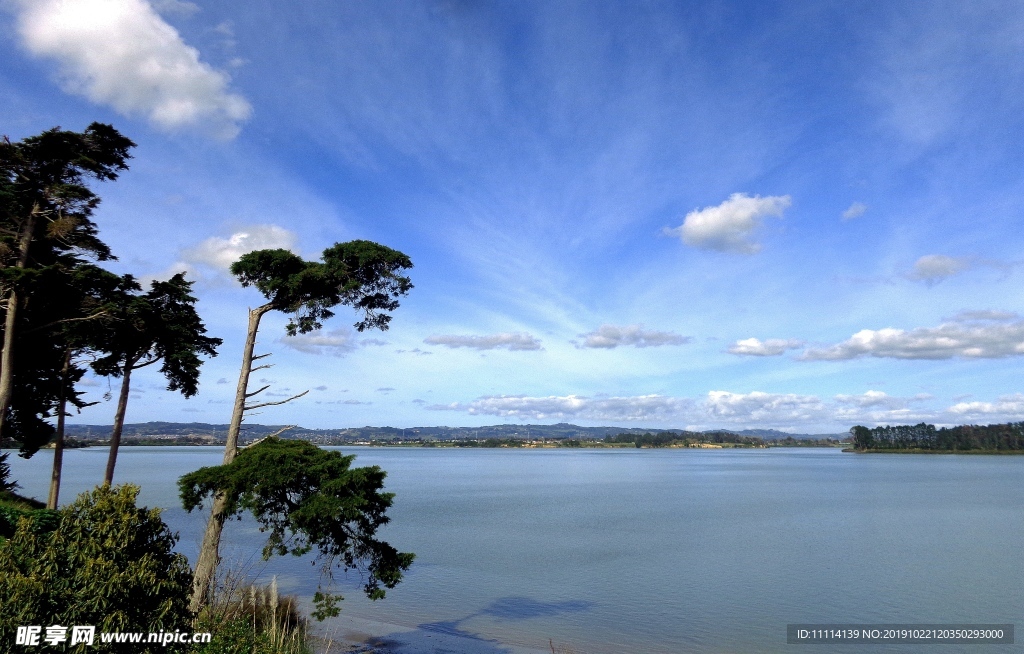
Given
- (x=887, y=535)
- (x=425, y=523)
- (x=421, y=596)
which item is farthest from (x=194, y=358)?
(x=887, y=535)

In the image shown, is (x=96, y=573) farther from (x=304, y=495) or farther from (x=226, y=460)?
(x=226, y=460)

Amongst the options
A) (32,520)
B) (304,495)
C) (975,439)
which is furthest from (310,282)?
(975,439)

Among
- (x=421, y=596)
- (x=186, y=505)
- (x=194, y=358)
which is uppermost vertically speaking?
(x=194, y=358)

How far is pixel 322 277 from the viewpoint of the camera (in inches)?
564

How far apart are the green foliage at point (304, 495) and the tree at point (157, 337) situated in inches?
300

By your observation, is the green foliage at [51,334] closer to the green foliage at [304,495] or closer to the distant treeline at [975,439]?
the green foliage at [304,495]

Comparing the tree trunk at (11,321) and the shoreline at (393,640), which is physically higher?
the tree trunk at (11,321)

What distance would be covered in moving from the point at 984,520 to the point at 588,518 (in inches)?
1065

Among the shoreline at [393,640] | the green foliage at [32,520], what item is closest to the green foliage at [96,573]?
the green foliage at [32,520]

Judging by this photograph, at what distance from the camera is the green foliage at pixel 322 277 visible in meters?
14.3

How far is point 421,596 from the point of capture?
73.3 ft

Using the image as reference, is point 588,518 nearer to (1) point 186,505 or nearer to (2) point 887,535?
(2) point 887,535

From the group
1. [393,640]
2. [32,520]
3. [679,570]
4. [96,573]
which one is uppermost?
[32,520]

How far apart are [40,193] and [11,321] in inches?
145
